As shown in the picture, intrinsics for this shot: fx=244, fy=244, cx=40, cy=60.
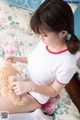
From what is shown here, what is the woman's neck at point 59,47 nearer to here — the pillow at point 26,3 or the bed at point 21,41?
the bed at point 21,41

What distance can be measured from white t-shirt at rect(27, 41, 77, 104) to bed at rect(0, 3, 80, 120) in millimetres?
149

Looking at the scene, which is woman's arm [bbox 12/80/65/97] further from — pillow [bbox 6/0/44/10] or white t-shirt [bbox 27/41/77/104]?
pillow [bbox 6/0/44/10]

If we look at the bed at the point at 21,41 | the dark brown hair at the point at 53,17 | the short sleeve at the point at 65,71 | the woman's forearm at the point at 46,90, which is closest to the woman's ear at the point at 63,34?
the dark brown hair at the point at 53,17

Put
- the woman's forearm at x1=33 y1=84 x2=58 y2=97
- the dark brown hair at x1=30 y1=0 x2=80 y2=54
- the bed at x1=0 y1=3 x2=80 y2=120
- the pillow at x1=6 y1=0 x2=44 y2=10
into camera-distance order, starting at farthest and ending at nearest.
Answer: the pillow at x1=6 y1=0 x2=44 y2=10
the bed at x1=0 y1=3 x2=80 y2=120
the woman's forearm at x1=33 y1=84 x2=58 y2=97
the dark brown hair at x1=30 y1=0 x2=80 y2=54

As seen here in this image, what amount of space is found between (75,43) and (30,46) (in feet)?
2.04

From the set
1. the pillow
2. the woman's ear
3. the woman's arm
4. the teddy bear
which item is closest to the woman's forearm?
the woman's arm

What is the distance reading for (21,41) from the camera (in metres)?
1.64

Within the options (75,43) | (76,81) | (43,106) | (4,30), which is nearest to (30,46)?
(4,30)

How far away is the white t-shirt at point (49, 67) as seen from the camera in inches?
40.4

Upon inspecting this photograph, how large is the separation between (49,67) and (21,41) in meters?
0.60

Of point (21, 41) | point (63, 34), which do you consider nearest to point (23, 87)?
point (63, 34)

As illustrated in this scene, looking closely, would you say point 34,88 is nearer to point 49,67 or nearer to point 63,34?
point 49,67

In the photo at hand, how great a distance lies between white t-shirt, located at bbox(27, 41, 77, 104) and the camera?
1027 millimetres

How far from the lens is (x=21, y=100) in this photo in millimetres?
1132
